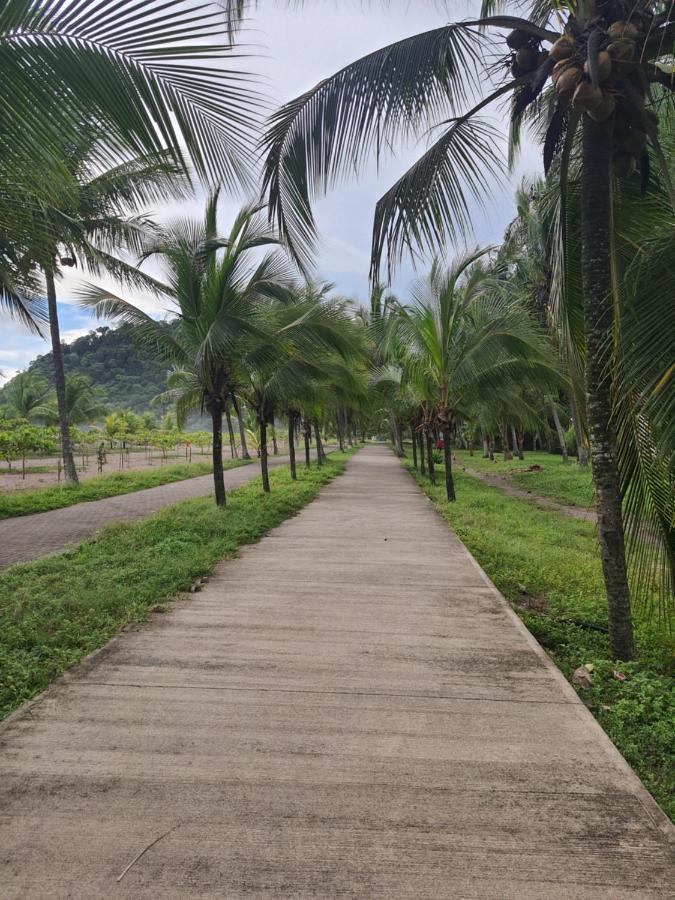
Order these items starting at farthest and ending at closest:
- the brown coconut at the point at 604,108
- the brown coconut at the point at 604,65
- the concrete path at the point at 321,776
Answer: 1. the brown coconut at the point at 604,108
2. the brown coconut at the point at 604,65
3. the concrete path at the point at 321,776

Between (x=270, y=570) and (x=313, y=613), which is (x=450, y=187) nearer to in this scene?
(x=313, y=613)

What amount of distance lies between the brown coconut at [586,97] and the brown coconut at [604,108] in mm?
25

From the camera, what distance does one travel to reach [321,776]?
1979 millimetres

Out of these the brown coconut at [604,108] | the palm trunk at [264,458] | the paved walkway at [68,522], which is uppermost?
the brown coconut at [604,108]

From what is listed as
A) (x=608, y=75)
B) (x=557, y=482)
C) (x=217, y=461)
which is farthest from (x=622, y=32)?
(x=557, y=482)

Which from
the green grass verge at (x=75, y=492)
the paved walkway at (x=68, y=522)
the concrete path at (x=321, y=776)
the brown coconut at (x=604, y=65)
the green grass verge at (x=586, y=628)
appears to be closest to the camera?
the concrete path at (x=321, y=776)

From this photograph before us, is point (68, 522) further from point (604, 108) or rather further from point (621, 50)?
point (621, 50)

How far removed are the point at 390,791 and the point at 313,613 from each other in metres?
2.00

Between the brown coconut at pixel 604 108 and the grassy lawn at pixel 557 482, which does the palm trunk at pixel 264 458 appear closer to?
the grassy lawn at pixel 557 482

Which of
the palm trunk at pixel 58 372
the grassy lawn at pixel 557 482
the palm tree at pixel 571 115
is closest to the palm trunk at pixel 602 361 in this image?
the palm tree at pixel 571 115

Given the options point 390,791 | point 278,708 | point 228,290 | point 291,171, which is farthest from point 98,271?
point 390,791

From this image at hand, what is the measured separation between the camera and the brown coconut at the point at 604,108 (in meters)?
2.77

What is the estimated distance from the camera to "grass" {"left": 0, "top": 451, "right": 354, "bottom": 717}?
3.13 metres

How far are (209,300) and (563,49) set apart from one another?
267 inches
